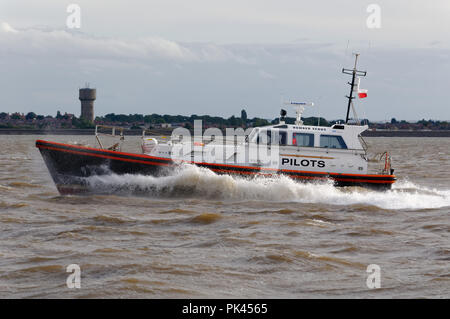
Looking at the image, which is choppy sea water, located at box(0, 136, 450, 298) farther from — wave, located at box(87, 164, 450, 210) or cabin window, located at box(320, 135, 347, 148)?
cabin window, located at box(320, 135, 347, 148)

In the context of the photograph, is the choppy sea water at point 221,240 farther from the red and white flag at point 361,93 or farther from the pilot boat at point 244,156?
the red and white flag at point 361,93

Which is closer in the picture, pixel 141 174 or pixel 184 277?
pixel 184 277

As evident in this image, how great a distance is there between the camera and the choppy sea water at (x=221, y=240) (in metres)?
8.45

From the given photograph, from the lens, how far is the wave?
16.8 m

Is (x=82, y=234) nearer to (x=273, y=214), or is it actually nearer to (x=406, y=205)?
(x=273, y=214)

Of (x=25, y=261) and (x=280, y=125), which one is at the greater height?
(x=280, y=125)

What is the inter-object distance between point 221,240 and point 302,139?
6.80 meters

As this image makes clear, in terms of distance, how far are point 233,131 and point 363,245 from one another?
23.9 feet

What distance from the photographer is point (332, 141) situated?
17578 mm

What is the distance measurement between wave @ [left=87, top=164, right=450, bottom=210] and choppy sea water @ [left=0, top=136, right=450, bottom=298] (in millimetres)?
29
